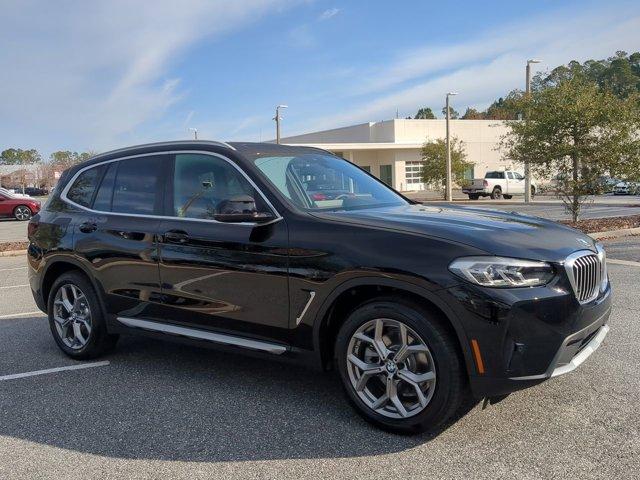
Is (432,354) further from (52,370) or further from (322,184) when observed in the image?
(52,370)

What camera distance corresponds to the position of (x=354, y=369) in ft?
12.0

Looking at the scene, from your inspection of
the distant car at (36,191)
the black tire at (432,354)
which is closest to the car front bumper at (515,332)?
the black tire at (432,354)

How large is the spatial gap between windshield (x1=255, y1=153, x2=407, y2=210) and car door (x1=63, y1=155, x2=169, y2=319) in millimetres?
1039

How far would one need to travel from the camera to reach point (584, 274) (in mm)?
3498

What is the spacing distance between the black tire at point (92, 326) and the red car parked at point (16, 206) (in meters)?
24.9

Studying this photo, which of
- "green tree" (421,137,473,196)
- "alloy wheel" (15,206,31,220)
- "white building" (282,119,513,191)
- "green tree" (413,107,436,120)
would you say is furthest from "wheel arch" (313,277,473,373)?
"green tree" (413,107,436,120)

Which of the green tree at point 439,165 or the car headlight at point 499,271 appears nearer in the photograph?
the car headlight at point 499,271

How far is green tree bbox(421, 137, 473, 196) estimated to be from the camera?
3847cm

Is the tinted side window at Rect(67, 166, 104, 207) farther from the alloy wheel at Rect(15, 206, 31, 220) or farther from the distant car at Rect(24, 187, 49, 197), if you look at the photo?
the distant car at Rect(24, 187, 49, 197)

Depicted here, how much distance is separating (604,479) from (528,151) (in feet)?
45.6

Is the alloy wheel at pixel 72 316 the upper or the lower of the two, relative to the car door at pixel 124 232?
lower

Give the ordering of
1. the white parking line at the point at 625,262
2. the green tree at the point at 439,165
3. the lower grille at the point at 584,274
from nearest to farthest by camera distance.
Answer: the lower grille at the point at 584,274 < the white parking line at the point at 625,262 < the green tree at the point at 439,165

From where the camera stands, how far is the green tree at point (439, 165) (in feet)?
126

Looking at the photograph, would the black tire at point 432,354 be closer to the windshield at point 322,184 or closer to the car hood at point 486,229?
the car hood at point 486,229
